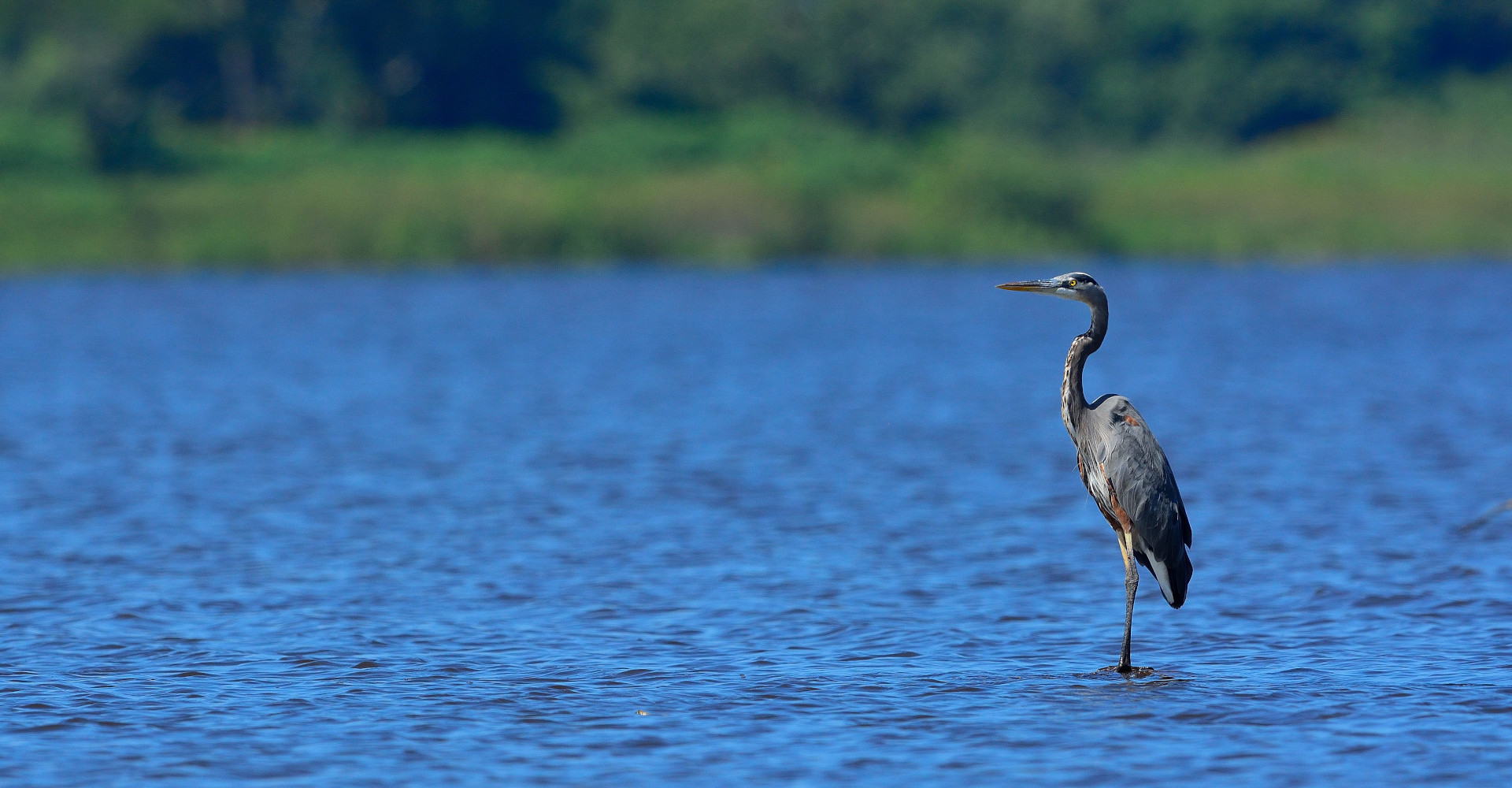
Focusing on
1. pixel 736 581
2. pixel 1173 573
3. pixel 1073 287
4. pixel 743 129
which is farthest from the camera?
pixel 743 129

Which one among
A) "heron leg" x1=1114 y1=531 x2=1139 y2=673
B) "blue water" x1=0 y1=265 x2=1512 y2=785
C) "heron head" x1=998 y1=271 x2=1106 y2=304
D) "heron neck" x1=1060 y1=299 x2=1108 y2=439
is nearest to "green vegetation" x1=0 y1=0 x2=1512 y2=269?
"blue water" x1=0 y1=265 x2=1512 y2=785

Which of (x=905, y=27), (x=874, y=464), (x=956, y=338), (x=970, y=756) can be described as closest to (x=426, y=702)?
(x=970, y=756)

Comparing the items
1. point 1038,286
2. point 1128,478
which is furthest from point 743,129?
point 1128,478

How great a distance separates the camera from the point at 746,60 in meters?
73.2

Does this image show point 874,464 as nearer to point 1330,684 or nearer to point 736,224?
point 1330,684

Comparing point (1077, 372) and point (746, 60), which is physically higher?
point (746, 60)

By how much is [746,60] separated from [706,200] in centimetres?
1709

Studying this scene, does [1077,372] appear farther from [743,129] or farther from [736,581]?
[743,129]

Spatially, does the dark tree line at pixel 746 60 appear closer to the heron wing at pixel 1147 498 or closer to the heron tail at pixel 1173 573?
the heron wing at pixel 1147 498

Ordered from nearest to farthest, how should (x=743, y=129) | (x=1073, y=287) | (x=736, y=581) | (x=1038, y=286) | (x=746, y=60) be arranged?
(x=1038, y=286)
(x=1073, y=287)
(x=736, y=581)
(x=743, y=129)
(x=746, y=60)

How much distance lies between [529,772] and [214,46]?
6227 cm

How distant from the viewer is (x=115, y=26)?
61.0 m

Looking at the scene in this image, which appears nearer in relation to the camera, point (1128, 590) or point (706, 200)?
point (1128, 590)

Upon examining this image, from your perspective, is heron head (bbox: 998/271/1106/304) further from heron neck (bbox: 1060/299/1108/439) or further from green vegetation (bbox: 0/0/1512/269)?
green vegetation (bbox: 0/0/1512/269)
